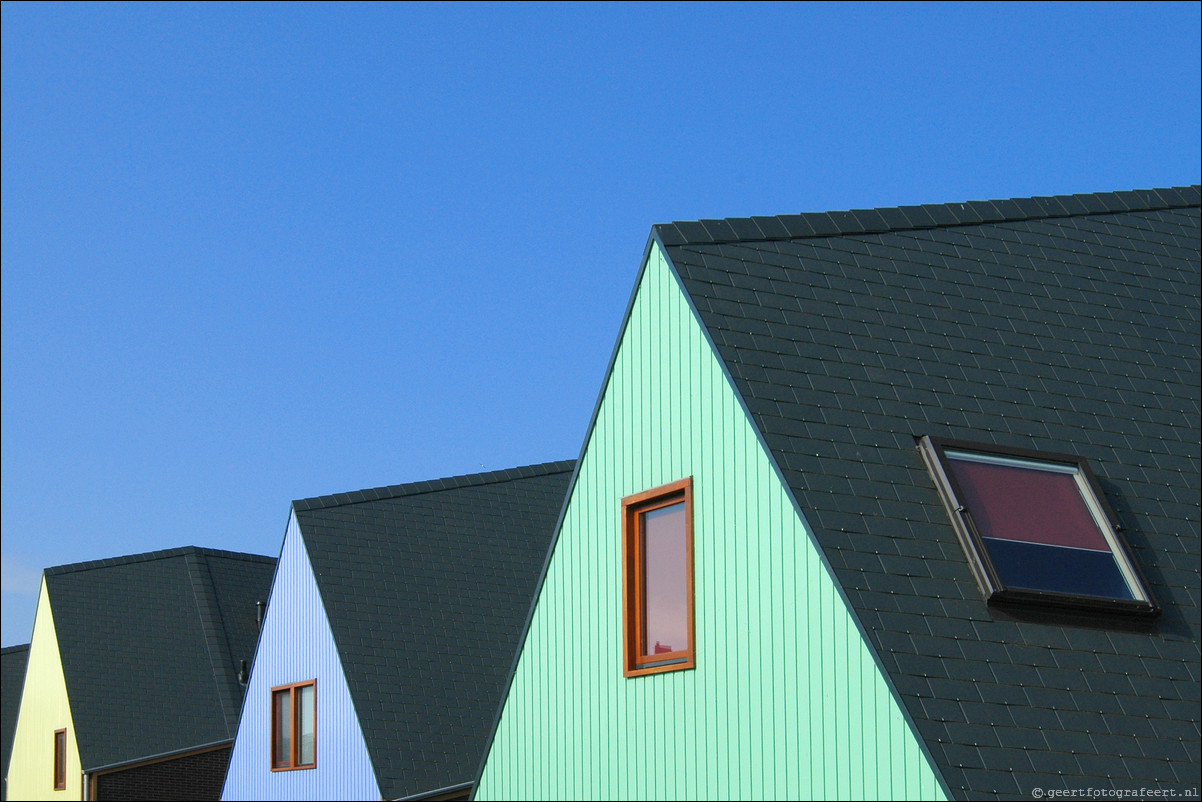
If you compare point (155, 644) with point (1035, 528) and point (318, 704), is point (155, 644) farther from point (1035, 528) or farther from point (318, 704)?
point (1035, 528)

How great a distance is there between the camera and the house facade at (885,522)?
832 cm

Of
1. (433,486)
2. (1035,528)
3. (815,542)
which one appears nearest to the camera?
(815,542)

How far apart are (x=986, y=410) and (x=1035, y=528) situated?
114 centimetres

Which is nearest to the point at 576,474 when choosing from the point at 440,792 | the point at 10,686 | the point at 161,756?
the point at 440,792

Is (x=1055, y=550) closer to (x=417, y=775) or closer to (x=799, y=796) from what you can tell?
(x=799, y=796)

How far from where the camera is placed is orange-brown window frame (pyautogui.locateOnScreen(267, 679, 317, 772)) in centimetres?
2109

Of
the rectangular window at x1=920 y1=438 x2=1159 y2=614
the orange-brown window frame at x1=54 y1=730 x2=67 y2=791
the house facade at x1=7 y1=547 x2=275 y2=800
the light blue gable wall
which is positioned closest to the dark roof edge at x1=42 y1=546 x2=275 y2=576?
the house facade at x1=7 y1=547 x2=275 y2=800

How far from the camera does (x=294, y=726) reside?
21.6m

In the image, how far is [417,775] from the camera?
747 inches

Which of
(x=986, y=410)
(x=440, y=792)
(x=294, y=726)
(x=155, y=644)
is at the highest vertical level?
(x=155, y=644)

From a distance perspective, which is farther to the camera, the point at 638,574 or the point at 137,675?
the point at 137,675

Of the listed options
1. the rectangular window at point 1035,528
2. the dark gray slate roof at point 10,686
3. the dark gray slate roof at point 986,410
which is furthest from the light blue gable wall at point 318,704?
the dark gray slate roof at point 10,686

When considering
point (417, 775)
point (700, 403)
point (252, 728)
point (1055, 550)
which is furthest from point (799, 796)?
point (252, 728)

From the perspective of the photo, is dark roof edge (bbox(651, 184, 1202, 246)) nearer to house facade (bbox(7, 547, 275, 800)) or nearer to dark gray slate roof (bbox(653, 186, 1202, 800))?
dark gray slate roof (bbox(653, 186, 1202, 800))
